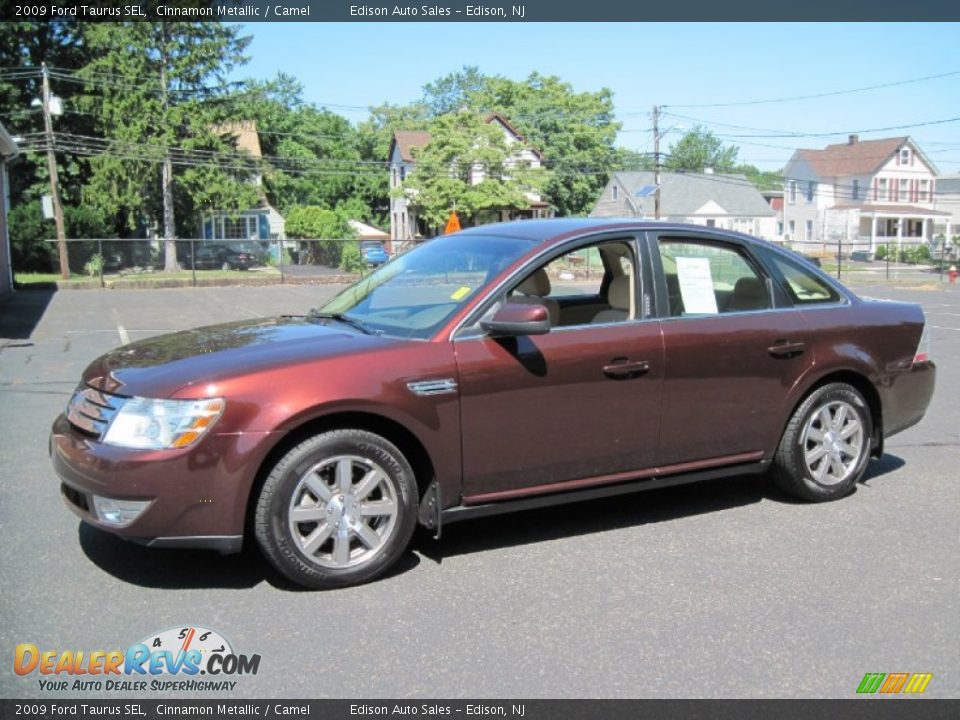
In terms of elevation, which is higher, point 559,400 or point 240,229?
point 240,229

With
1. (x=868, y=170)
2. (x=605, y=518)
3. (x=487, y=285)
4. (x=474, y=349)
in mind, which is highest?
A: (x=868, y=170)

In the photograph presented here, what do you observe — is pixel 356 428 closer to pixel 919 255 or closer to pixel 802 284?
pixel 802 284

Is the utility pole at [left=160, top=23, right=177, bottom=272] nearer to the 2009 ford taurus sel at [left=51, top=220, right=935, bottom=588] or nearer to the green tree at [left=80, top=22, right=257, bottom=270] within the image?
the green tree at [left=80, top=22, right=257, bottom=270]

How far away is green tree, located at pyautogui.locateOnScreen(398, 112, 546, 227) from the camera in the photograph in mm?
49562

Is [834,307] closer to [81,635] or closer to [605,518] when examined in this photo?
[605,518]

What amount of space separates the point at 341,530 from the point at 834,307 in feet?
11.1

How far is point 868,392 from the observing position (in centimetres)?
571

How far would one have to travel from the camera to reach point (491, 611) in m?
3.97

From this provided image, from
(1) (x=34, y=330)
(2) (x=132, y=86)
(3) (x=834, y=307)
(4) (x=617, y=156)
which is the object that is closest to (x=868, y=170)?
(4) (x=617, y=156)

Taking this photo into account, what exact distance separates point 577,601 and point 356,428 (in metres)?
1.29

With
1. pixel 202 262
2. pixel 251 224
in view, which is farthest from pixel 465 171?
pixel 202 262

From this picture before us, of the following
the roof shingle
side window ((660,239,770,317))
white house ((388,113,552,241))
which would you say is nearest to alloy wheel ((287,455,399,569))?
side window ((660,239,770,317))

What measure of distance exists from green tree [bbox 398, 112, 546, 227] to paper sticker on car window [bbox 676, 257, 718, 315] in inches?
1763
